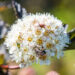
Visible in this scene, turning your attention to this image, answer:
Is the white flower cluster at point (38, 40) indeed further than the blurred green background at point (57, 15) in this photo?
No

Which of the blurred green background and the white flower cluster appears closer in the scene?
the white flower cluster

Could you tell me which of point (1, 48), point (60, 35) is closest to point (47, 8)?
point (1, 48)

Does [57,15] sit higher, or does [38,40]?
[57,15]

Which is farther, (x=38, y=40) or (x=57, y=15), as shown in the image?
(x=57, y=15)

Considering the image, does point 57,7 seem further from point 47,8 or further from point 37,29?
point 37,29
